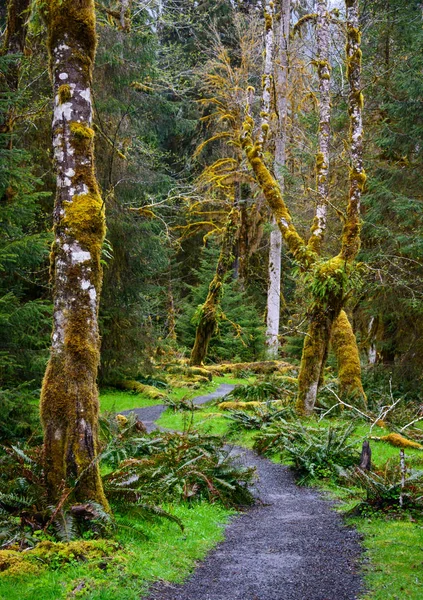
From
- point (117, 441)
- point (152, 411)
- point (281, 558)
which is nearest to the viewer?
point (281, 558)

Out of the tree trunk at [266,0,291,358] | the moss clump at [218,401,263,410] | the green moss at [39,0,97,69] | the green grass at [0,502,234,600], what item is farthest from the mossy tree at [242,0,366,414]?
the tree trunk at [266,0,291,358]

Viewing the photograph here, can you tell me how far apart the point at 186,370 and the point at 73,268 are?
1695cm

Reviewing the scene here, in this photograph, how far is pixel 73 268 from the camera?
5996mm

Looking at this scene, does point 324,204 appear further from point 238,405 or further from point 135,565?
point 135,565

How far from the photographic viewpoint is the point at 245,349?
1101 inches

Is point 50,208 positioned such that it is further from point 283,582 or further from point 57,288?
point 283,582

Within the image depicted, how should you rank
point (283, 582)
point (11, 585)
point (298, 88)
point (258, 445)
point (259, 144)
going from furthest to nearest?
point (298, 88)
point (259, 144)
point (258, 445)
point (283, 582)
point (11, 585)

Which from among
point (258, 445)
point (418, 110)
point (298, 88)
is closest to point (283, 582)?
point (258, 445)

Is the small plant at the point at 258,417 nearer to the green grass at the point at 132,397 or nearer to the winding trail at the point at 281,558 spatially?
the green grass at the point at 132,397

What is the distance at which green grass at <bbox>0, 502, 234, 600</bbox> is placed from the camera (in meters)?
4.46

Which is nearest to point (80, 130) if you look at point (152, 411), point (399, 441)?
point (399, 441)

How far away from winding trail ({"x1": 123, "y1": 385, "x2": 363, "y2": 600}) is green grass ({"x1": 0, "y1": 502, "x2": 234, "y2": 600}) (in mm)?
156

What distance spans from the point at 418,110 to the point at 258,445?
35.2 feet

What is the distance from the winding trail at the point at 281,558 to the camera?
521 centimetres
